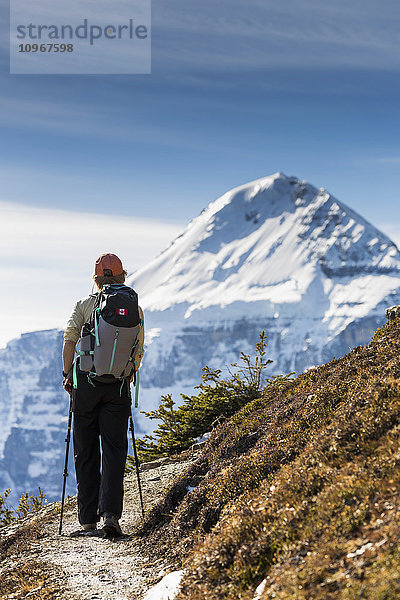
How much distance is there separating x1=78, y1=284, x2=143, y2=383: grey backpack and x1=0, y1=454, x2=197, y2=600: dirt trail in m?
2.17

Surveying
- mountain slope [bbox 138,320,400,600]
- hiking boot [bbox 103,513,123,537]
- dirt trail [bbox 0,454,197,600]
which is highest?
mountain slope [bbox 138,320,400,600]

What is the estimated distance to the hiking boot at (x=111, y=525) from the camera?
25.5 feet

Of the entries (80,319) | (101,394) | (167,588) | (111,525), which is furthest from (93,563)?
(80,319)

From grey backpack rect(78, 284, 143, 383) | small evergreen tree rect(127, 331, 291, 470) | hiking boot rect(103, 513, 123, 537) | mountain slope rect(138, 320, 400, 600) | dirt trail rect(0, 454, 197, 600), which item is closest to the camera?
mountain slope rect(138, 320, 400, 600)

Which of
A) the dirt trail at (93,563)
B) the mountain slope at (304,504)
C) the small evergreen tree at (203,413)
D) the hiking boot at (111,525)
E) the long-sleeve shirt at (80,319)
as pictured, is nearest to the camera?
the mountain slope at (304,504)

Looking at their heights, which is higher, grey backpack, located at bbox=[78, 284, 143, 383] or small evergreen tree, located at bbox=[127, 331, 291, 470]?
grey backpack, located at bbox=[78, 284, 143, 383]

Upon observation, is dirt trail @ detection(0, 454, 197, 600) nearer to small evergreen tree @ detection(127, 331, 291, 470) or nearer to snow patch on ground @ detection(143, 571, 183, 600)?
snow patch on ground @ detection(143, 571, 183, 600)

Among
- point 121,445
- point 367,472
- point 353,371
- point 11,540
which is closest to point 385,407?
point 367,472

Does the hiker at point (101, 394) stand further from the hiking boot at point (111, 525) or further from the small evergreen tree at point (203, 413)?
the small evergreen tree at point (203, 413)

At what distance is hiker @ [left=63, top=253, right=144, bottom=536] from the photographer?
303 inches

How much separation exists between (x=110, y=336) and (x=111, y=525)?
2569mm

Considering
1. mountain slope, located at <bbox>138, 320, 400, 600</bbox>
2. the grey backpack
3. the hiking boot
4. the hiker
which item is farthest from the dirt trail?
the grey backpack

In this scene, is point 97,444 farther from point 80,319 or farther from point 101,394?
point 80,319

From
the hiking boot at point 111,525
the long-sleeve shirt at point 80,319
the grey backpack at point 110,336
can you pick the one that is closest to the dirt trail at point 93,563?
the hiking boot at point 111,525
